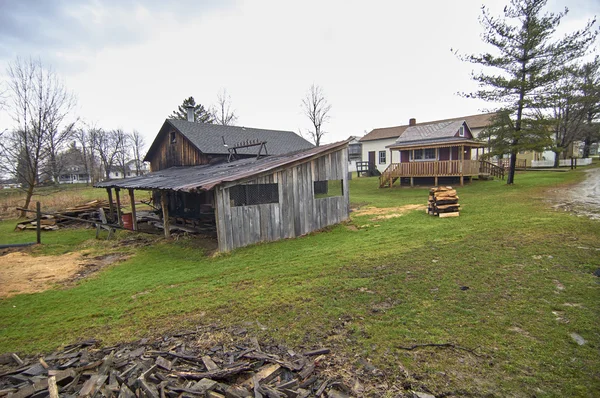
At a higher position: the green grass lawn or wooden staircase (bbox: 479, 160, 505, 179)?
wooden staircase (bbox: 479, 160, 505, 179)

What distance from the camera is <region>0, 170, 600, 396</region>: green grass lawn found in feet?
11.5

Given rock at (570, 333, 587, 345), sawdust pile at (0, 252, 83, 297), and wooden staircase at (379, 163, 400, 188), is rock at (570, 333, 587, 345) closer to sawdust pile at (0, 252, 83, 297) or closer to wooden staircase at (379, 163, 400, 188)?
sawdust pile at (0, 252, 83, 297)

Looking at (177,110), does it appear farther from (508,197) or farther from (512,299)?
(512,299)

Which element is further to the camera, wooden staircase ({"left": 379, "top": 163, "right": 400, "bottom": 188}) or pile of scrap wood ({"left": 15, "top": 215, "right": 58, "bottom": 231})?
wooden staircase ({"left": 379, "top": 163, "right": 400, "bottom": 188})

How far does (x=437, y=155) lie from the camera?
2356 cm

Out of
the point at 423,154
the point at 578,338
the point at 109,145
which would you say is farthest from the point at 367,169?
the point at 109,145

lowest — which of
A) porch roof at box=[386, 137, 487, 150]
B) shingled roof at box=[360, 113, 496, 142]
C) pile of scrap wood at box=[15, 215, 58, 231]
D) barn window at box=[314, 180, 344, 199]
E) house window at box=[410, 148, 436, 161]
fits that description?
pile of scrap wood at box=[15, 215, 58, 231]

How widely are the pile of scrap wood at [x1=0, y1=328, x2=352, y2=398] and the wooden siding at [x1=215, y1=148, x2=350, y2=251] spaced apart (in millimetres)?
5516

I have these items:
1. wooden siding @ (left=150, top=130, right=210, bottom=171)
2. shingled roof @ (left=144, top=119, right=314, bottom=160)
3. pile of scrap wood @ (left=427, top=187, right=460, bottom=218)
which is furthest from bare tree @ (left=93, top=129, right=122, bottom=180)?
pile of scrap wood @ (left=427, top=187, right=460, bottom=218)

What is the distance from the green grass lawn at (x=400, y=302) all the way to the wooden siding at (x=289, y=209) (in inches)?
28.0

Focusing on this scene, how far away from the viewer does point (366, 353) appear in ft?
12.6

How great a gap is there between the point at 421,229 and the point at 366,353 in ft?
24.9

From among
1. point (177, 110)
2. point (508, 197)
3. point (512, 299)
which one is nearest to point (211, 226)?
point (512, 299)

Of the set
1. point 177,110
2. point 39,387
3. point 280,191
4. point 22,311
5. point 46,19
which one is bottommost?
point 22,311
